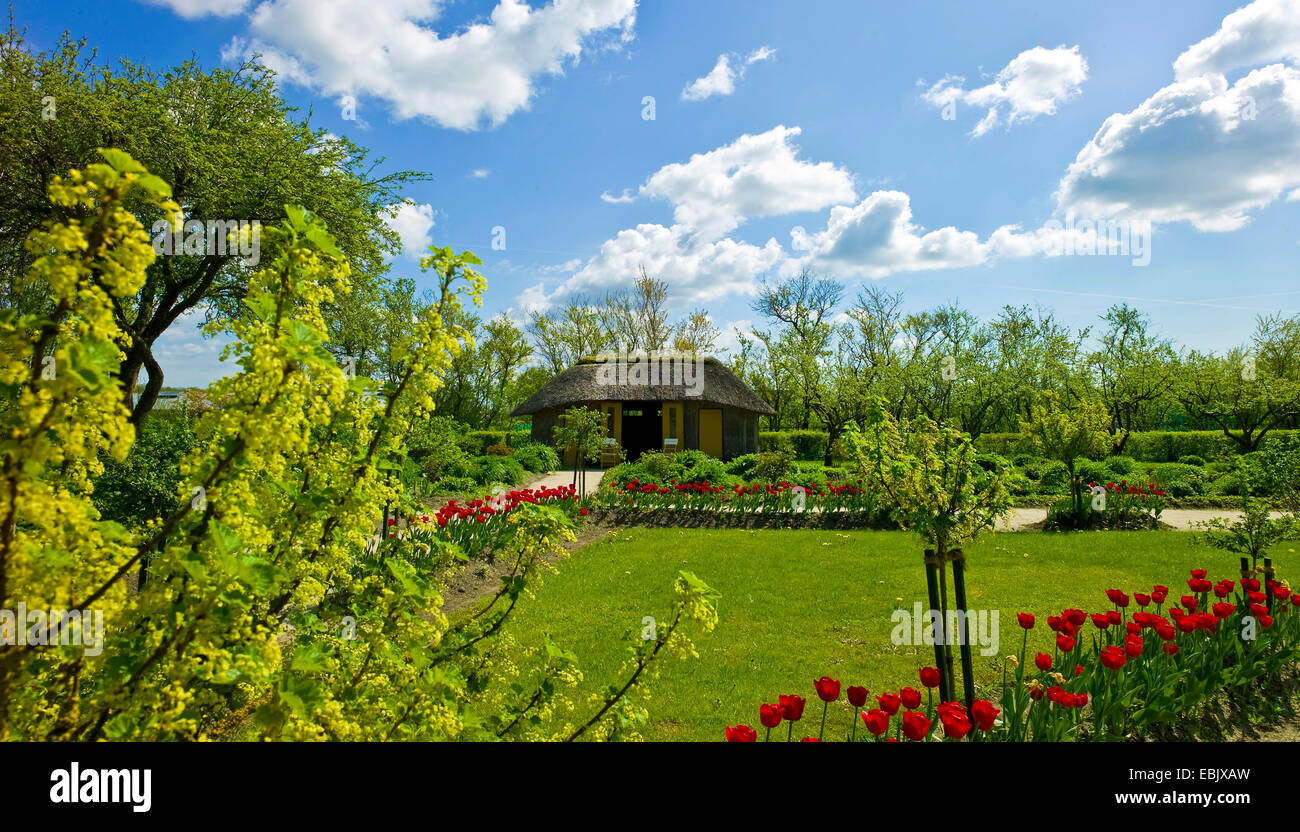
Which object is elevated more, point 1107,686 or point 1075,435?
point 1075,435

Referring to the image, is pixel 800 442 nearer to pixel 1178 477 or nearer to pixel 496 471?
pixel 1178 477

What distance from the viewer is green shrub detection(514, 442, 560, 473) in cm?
2077

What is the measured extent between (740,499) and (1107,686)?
8.65 metres

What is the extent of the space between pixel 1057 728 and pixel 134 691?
371 centimetres

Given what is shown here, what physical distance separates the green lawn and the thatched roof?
13.8m

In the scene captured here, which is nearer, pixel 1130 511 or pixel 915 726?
pixel 915 726

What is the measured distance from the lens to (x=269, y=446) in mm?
1688

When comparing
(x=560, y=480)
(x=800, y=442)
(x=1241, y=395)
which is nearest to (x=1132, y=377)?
(x=1241, y=395)

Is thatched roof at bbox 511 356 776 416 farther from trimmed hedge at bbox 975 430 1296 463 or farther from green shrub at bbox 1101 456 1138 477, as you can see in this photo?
green shrub at bbox 1101 456 1138 477

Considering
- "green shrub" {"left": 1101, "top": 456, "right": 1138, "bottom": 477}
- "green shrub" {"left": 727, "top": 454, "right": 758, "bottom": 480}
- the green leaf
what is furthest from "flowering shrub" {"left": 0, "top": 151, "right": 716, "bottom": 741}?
"green shrub" {"left": 1101, "top": 456, "right": 1138, "bottom": 477}

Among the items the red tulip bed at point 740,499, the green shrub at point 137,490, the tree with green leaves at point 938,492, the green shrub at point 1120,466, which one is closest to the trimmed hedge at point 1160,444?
the green shrub at point 1120,466

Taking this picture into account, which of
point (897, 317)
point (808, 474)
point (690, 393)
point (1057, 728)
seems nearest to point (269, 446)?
point (1057, 728)

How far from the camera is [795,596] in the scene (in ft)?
23.7

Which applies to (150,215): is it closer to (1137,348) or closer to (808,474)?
(808,474)
